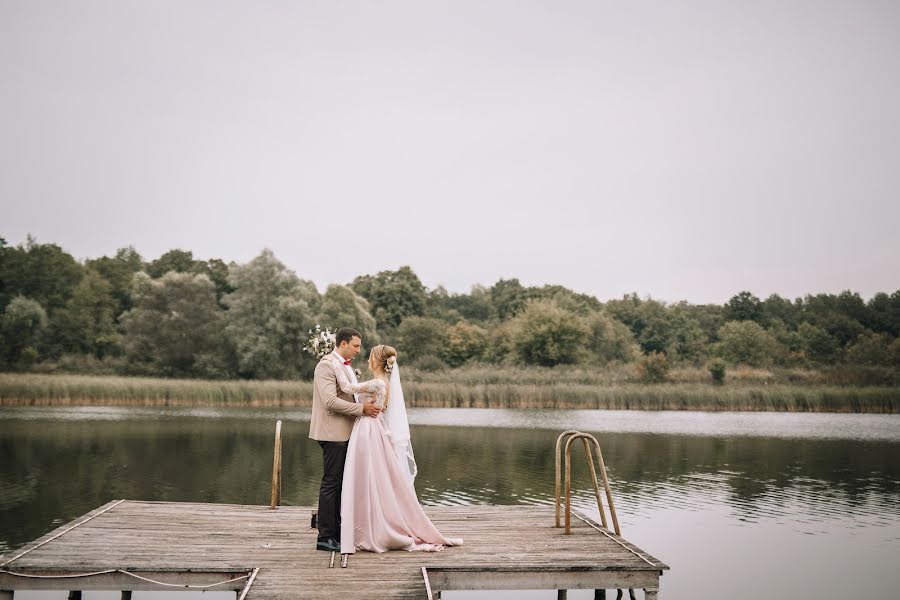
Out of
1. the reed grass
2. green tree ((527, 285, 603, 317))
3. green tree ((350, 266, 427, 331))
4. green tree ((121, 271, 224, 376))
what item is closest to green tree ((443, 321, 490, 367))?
green tree ((350, 266, 427, 331))

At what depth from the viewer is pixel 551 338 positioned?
58.5 metres

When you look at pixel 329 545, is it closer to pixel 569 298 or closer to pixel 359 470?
pixel 359 470

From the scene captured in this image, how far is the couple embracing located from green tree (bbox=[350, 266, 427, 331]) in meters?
67.6

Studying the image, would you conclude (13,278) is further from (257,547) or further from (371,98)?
(257,547)

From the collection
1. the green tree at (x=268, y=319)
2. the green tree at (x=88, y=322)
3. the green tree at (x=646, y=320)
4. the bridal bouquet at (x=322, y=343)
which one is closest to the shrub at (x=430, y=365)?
the green tree at (x=268, y=319)

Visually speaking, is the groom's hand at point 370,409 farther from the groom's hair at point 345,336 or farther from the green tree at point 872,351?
the green tree at point 872,351

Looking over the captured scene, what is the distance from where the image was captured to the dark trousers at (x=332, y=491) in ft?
25.4

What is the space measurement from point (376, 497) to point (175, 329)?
53.5 metres

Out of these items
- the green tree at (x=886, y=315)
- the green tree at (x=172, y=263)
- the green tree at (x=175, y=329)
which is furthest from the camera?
the green tree at (x=172, y=263)

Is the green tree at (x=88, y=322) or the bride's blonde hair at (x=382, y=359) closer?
the bride's blonde hair at (x=382, y=359)

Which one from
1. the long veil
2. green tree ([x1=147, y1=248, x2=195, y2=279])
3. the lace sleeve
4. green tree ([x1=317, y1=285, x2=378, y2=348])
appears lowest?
the long veil

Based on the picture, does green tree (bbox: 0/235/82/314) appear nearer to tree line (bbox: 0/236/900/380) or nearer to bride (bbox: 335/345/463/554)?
tree line (bbox: 0/236/900/380)

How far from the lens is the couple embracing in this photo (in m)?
7.64

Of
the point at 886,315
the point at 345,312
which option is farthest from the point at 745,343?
the point at 345,312
